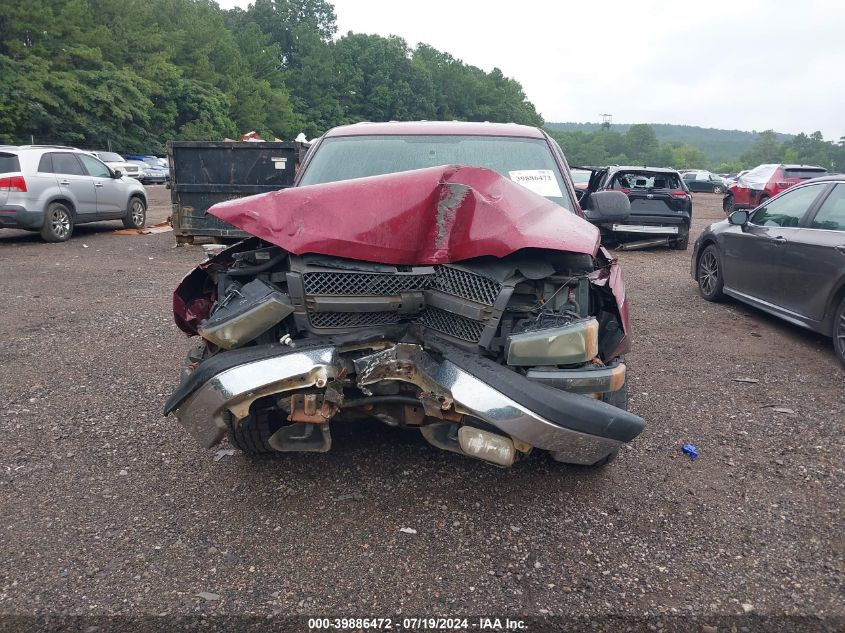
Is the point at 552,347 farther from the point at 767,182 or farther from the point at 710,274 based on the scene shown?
the point at 767,182

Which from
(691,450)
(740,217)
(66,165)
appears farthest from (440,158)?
(66,165)

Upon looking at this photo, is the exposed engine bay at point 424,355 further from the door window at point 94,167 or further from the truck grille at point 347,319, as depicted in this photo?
the door window at point 94,167

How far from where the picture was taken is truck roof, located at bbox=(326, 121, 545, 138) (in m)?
4.40

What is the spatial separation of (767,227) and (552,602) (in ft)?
17.6

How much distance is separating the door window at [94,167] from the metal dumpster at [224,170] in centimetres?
333

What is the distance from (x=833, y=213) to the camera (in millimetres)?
5676

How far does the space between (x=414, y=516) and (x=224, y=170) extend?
8.37 m

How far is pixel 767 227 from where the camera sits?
6.54 m

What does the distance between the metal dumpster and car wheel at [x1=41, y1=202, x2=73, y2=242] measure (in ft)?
9.66

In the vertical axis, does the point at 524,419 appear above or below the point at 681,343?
above

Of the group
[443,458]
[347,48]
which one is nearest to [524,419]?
[443,458]

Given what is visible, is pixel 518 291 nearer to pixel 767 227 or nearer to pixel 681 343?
pixel 681 343

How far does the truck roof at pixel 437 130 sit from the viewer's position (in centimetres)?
440

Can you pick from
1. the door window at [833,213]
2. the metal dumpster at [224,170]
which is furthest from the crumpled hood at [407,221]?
the metal dumpster at [224,170]
